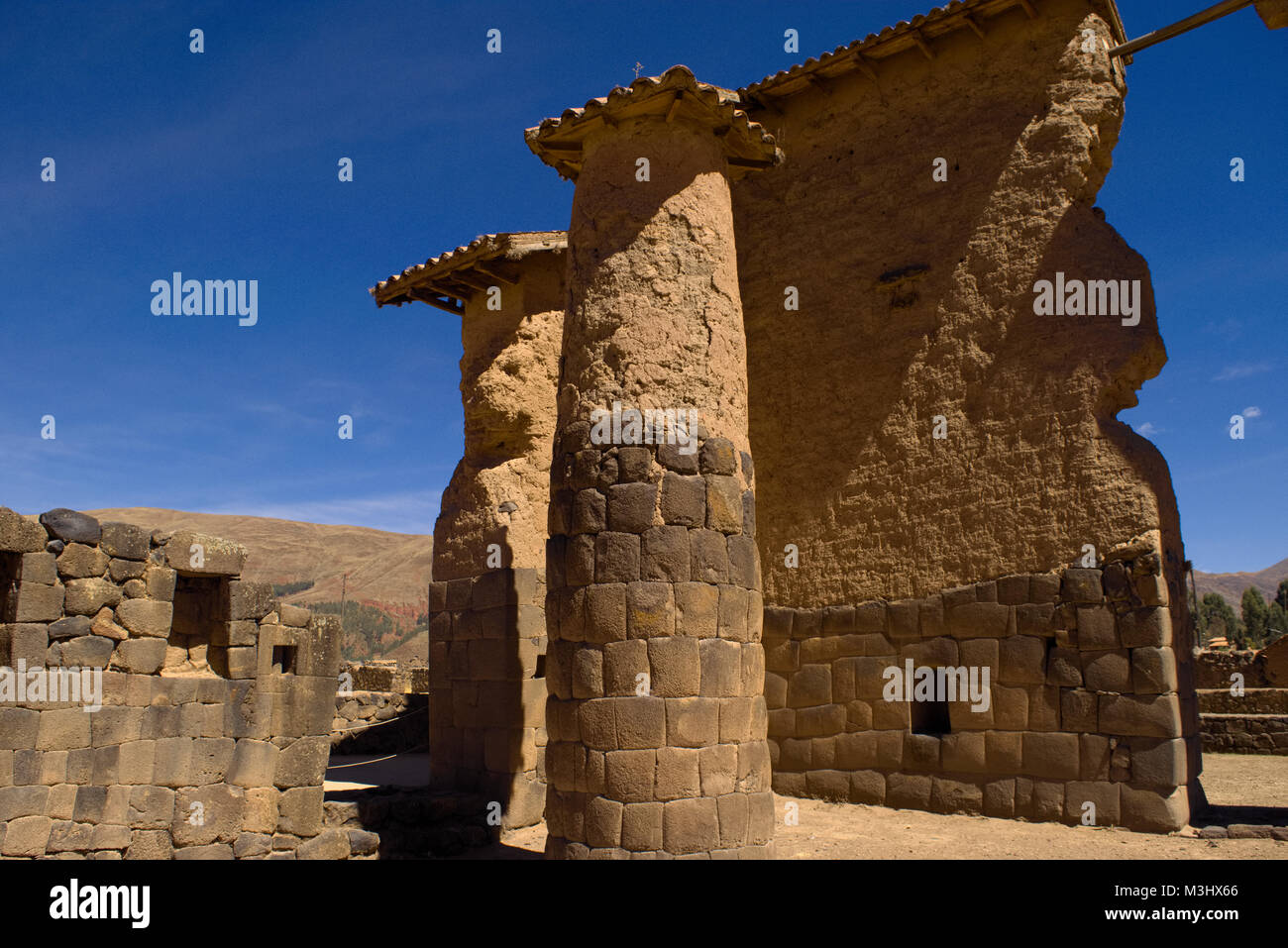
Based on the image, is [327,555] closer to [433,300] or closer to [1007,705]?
[433,300]

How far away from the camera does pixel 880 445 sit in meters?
10.0

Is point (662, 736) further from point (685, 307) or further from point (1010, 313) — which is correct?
point (1010, 313)

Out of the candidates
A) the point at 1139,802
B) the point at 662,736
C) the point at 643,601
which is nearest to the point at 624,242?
the point at 643,601

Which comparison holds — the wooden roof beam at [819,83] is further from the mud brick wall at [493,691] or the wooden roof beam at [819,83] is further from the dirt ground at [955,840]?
the dirt ground at [955,840]

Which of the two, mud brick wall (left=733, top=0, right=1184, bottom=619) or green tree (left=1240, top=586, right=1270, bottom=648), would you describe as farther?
green tree (left=1240, top=586, right=1270, bottom=648)

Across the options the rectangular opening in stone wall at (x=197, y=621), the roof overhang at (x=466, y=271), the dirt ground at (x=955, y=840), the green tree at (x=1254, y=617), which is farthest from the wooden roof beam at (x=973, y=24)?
the green tree at (x=1254, y=617)

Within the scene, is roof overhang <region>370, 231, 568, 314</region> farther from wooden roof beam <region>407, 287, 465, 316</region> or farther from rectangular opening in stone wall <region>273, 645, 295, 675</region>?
rectangular opening in stone wall <region>273, 645, 295, 675</region>

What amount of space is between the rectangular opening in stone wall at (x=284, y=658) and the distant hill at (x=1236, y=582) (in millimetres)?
98275

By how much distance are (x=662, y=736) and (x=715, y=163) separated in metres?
4.64

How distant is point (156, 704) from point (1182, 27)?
36.8 ft

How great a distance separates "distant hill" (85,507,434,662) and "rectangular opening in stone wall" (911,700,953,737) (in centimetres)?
4927

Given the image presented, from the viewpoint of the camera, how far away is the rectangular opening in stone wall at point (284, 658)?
27.7ft

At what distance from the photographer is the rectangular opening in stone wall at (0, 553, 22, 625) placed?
6.80m

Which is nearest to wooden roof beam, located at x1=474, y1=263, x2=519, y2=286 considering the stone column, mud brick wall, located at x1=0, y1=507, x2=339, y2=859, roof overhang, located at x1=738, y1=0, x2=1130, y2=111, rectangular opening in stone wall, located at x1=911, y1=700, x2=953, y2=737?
roof overhang, located at x1=738, y1=0, x2=1130, y2=111
